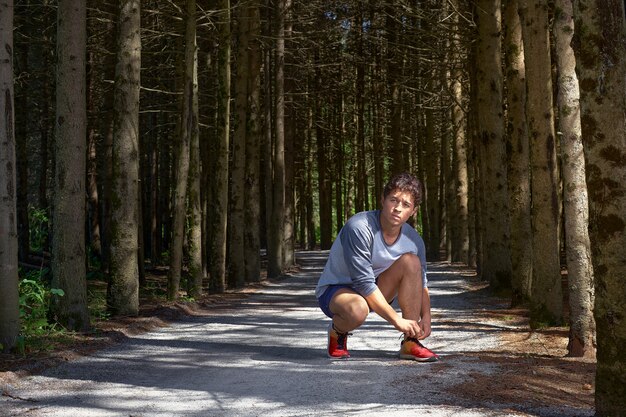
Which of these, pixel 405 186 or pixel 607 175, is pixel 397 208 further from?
pixel 607 175

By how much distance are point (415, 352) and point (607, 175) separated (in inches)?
108

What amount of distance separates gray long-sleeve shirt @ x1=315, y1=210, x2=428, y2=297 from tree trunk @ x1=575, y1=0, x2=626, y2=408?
209 centimetres

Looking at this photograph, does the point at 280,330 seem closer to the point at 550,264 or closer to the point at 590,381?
the point at 550,264

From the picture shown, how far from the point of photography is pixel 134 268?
11.4m

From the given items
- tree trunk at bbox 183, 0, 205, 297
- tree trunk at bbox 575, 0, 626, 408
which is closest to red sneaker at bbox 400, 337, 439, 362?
tree trunk at bbox 575, 0, 626, 408

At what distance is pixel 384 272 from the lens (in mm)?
7266

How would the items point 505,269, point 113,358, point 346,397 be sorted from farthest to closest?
point 505,269 → point 113,358 → point 346,397

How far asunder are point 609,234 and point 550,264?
5.03 meters

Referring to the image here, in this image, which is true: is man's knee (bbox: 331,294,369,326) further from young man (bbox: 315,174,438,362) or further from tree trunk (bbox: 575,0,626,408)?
tree trunk (bbox: 575,0,626,408)

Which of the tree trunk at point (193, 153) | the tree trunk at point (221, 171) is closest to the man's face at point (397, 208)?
the tree trunk at point (193, 153)

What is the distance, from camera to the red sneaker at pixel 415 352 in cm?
730

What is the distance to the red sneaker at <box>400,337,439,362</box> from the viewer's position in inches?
287

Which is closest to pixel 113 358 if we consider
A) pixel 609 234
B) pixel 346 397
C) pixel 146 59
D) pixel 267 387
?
pixel 267 387

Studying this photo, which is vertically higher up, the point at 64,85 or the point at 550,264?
the point at 64,85
